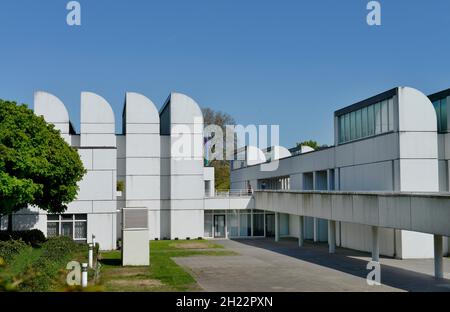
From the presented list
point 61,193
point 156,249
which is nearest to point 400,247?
point 156,249

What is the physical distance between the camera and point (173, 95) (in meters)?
47.2

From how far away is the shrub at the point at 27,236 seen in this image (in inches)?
1273

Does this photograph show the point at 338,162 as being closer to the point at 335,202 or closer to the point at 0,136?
the point at 335,202

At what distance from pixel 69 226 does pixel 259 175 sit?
23.6 meters

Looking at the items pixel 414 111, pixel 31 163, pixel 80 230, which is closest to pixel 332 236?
pixel 414 111

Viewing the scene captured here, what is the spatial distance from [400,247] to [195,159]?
20283 millimetres

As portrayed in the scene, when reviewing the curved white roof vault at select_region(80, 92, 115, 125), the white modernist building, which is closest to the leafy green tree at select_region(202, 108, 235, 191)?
the white modernist building

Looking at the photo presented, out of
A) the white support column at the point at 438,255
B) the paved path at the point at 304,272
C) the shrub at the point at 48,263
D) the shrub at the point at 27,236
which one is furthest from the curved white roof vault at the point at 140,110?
the white support column at the point at 438,255

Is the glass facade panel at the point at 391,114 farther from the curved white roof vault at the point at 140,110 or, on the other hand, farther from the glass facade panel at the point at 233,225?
the glass facade panel at the point at 233,225

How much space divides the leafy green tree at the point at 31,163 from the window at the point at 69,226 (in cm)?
758

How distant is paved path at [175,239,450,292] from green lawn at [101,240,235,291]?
29.3 inches
